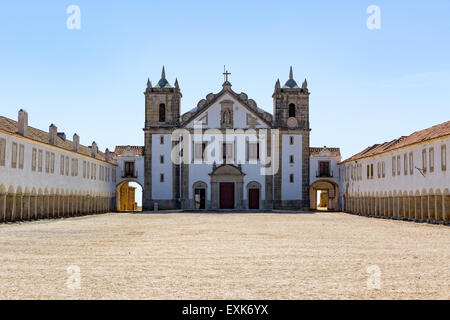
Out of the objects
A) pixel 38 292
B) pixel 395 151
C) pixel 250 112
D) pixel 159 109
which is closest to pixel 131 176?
pixel 159 109

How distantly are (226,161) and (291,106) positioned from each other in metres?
8.11

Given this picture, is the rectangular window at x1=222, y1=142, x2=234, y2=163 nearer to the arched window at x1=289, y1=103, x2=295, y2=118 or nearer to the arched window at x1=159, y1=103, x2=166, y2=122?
the arched window at x1=159, y1=103, x2=166, y2=122

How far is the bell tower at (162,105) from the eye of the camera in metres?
54.4

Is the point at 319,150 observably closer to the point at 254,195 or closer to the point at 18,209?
the point at 254,195

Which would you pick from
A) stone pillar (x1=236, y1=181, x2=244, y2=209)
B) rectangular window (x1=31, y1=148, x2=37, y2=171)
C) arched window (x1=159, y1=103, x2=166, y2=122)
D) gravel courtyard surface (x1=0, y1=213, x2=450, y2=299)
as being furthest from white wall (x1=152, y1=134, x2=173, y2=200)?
gravel courtyard surface (x1=0, y1=213, x2=450, y2=299)

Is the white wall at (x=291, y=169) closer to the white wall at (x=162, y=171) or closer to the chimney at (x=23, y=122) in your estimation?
the white wall at (x=162, y=171)

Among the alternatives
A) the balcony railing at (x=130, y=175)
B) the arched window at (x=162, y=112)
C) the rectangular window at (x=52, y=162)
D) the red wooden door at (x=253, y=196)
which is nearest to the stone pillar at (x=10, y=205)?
the rectangular window at (x=52, y=162)

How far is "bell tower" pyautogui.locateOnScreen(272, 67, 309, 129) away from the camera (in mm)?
54406

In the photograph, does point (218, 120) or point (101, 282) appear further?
point (218, 120)

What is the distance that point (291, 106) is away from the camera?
55.2m

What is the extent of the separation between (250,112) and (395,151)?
16874 mm

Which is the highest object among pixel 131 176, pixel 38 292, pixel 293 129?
pixel 293 129
